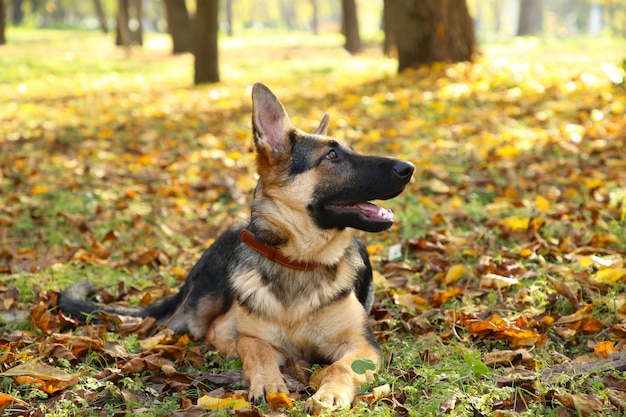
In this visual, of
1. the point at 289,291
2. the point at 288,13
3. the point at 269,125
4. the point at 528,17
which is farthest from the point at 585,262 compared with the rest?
the point at 288,13

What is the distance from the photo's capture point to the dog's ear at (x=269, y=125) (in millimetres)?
4504

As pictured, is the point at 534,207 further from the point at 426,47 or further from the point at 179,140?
the point at 426,47

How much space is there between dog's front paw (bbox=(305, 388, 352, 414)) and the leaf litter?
0.09 metres

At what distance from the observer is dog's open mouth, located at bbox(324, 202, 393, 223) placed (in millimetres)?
4402

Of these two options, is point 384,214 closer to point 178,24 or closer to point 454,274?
point 454,274

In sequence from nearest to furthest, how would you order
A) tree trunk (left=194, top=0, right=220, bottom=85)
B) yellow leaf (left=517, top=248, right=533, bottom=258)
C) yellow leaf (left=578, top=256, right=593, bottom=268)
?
yellow leaf (left=578, top=256, right=593, bottom=268), yellow leaf (left=517, top=248, right=533, bottom=258), tree trunk (left=194, top=0, right=220, bottom=85)

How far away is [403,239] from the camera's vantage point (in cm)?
680

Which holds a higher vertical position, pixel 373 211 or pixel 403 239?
pixel 373 211

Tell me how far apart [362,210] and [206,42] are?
47.1 ft

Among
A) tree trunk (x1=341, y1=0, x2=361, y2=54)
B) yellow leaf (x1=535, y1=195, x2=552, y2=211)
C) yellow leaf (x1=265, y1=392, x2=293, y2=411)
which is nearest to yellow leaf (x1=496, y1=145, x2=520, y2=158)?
yellow leaf (x1=535, y1=195, x2=552, y2=211)

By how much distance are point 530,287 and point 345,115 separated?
27.0 ft

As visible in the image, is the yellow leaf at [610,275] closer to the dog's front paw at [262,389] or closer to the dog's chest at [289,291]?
the dog's chest at [289,291]

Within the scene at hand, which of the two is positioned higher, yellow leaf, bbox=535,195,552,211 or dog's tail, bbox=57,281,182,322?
yellow leaf, bbox=535,195,552,211

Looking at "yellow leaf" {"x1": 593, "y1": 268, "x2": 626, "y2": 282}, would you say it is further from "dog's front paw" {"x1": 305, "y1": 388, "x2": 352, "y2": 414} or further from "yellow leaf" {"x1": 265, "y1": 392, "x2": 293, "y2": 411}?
"yellow leaf" {"x1": 265, "y1": 392, "x2": 293, "y2": 411}
